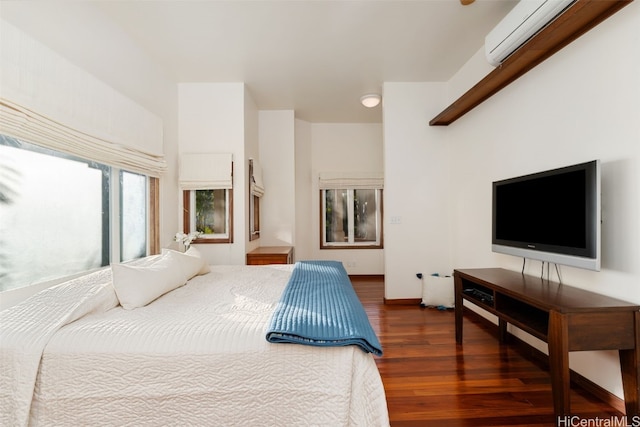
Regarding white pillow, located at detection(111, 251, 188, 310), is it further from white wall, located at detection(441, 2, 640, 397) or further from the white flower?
white wall, located at detection(441, 2, 640, 397)

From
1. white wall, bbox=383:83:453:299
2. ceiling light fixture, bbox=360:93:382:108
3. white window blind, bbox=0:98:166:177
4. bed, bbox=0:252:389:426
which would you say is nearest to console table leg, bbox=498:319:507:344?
white wall, bbox=383:83:453:299

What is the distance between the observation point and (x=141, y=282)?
158 cm

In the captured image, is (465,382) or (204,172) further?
(204,172)

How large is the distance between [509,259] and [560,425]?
4.59 ft

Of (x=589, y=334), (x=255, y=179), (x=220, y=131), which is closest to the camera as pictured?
(x=589, y=334)

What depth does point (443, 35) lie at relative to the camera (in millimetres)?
2734

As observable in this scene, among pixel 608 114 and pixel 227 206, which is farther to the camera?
pixel 227 206

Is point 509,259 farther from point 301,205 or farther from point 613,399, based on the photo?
point 301,205

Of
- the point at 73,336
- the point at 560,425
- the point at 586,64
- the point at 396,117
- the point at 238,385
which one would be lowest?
the point at 560,425

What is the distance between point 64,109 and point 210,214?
76.6 inches

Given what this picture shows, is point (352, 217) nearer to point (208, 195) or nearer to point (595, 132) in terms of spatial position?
point (208, 195)

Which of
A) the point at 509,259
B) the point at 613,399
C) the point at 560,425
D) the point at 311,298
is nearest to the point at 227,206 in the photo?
the point at 311,298

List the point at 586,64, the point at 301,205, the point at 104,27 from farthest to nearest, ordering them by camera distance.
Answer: the point at 301,205 → the point at 104,27 → the point at 586,64

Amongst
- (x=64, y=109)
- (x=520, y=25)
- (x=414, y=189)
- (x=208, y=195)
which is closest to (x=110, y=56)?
(x=64, y=109)
